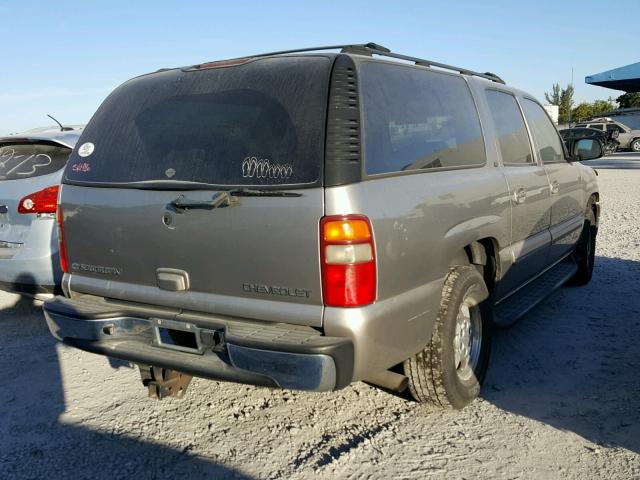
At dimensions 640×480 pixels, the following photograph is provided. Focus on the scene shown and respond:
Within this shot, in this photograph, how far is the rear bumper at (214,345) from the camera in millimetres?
2643

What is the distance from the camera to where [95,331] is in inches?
126

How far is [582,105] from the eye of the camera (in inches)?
2201

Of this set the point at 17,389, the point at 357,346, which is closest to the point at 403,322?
the point at 357,346

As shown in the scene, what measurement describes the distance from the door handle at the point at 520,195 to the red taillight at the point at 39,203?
344cm

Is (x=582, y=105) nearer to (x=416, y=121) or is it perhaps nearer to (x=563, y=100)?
(x=563, y=100)

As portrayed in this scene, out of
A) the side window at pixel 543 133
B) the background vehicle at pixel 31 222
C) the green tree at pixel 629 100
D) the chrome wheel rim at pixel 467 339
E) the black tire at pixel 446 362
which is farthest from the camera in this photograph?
the green tree at pixel 629 100

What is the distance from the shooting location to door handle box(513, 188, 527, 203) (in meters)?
4.22

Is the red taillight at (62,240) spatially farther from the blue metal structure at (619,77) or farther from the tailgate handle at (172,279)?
the blue metal structure at (619,77)

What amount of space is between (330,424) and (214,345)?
925 mm

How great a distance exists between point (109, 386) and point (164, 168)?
172 centimetres

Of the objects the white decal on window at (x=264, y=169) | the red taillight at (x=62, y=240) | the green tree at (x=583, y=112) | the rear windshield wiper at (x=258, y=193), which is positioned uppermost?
the green tree at (x=583, y=112)

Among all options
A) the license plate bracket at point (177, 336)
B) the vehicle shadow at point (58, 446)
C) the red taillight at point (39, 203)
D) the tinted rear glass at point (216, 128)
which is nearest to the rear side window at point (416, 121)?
the tinted rear glass at point (216, 128)

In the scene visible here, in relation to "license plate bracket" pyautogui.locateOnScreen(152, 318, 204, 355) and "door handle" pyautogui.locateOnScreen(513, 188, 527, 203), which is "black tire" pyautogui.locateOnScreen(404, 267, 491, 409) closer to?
"door handle" pyautogui.locateOnScreen(513, 188, 527, 203)

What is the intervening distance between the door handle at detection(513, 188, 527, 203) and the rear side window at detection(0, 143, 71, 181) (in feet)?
11.8
